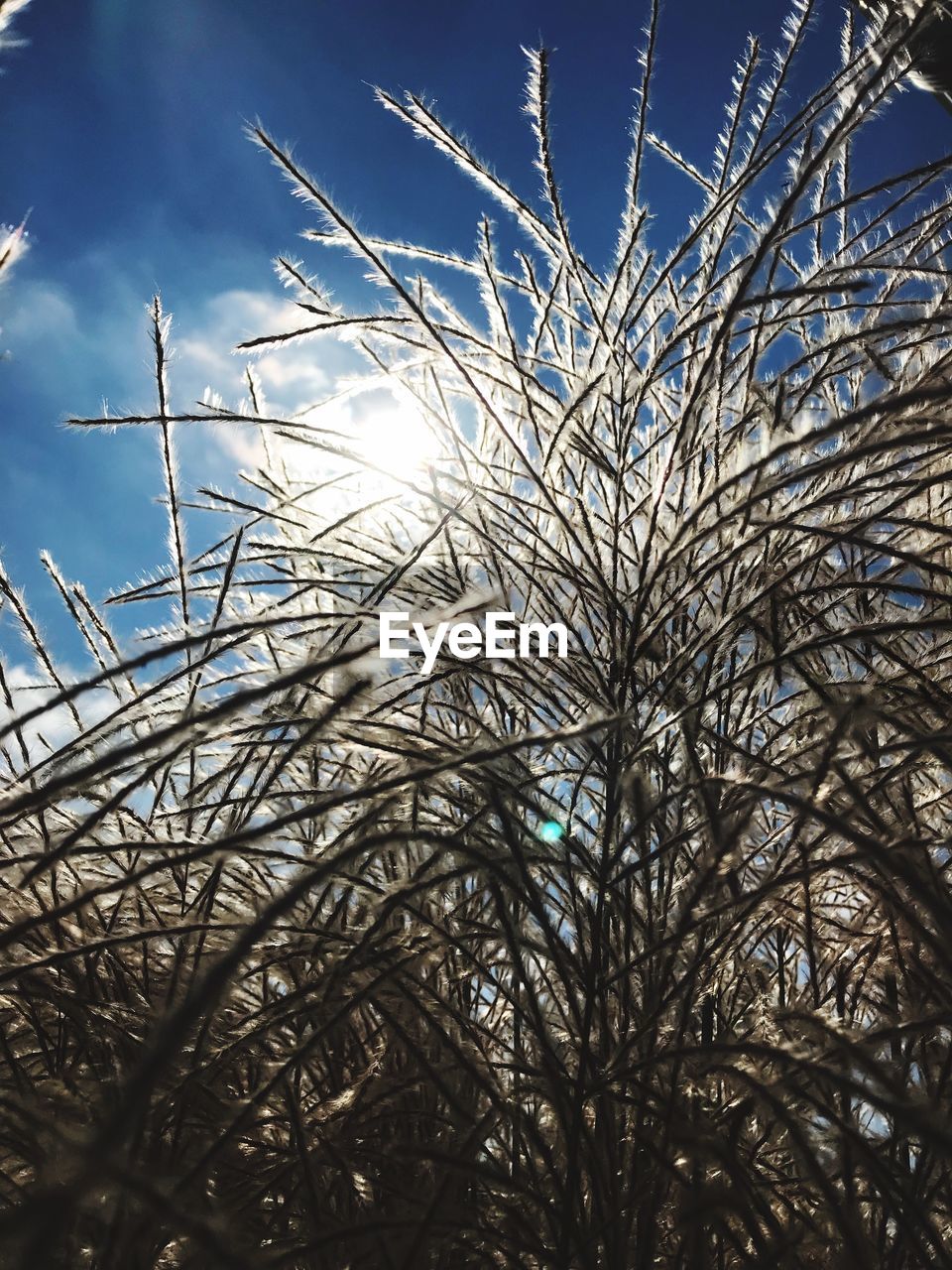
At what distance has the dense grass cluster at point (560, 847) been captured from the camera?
0.59 meters

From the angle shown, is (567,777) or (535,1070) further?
(567,777)

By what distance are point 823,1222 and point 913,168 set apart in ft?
3.52

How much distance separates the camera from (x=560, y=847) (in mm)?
776

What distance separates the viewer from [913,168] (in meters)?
0.88

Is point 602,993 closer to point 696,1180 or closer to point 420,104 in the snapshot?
point 696,1180

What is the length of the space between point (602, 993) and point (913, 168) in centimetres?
90

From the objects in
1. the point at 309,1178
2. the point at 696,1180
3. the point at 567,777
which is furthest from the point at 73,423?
the point at 696,1180

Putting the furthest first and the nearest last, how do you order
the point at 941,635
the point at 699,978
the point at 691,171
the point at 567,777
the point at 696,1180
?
the point at 691,171 < the point at 941,635 < the point at 567,777 < the point at 699,978 < the point at 696,1180

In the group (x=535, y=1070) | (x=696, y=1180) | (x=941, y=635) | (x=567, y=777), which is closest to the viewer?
(x=696, y=1180)

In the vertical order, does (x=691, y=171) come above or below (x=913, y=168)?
above

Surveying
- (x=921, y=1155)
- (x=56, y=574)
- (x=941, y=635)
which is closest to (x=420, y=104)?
(x=56, y=574)

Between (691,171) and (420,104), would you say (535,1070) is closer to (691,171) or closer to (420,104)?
(420,104)

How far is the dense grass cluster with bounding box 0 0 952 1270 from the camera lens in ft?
1.95

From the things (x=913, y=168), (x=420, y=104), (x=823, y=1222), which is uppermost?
(x=420, y=104)
